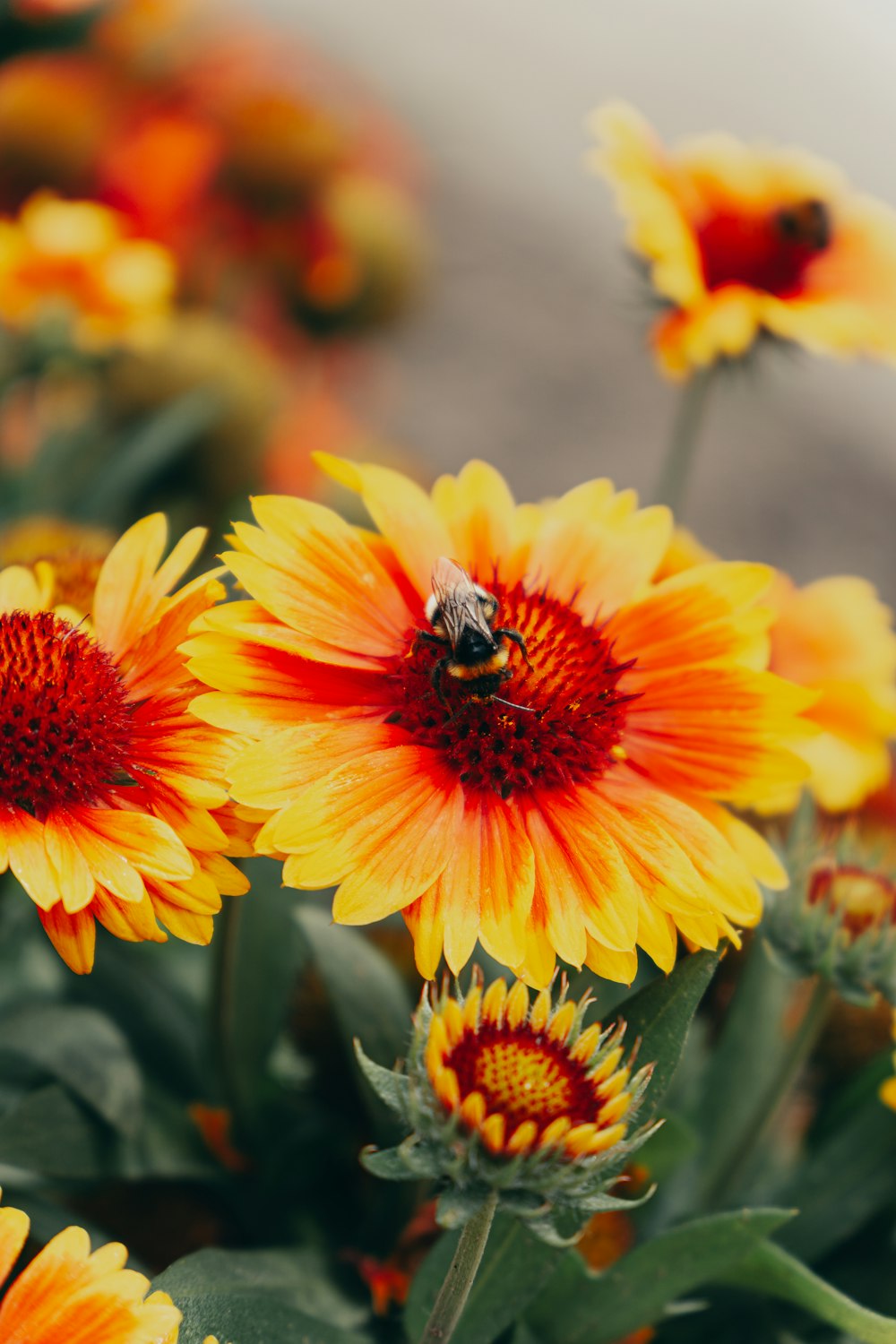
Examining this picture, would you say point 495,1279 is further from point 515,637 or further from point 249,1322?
point 515,637

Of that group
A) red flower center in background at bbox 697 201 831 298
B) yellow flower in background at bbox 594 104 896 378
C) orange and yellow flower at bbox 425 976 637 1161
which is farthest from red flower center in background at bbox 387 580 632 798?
red flower center in background at bbox 697 201 831 298

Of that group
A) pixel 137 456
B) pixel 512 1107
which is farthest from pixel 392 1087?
pixel 137 456

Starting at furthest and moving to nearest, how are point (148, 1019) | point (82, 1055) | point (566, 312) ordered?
point (566, 312) → point (148, 1019) → point (82, 1055)

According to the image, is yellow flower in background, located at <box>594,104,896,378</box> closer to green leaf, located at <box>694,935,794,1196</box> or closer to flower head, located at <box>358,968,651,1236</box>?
green leaf, located at <box>694,935,794,1196</box>

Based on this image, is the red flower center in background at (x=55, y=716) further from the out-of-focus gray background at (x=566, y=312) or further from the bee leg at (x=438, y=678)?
the out-of-focus gray background at (x=566, y=312)

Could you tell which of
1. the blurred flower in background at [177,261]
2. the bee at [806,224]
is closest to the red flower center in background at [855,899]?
the bee at [806,224]
